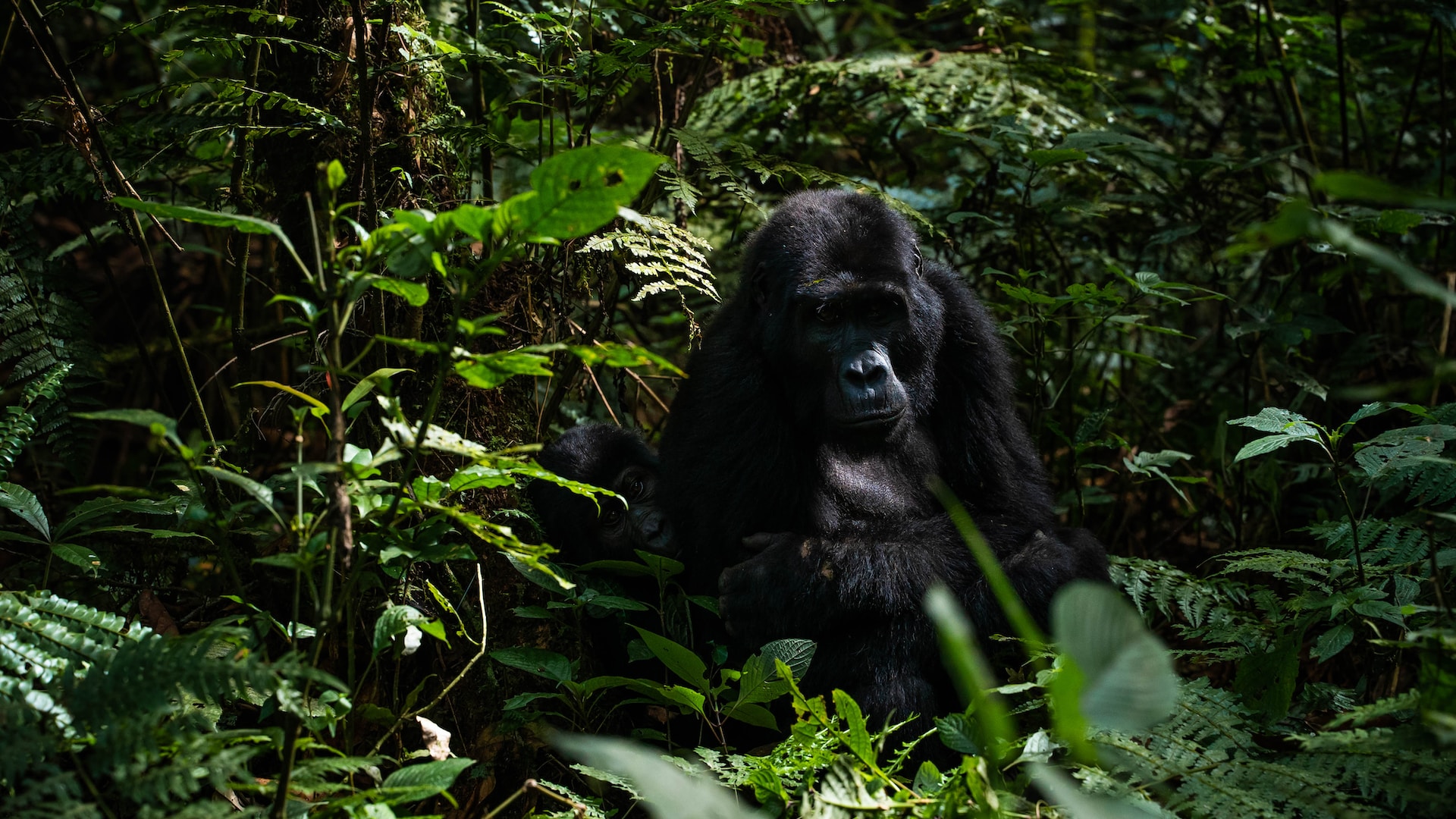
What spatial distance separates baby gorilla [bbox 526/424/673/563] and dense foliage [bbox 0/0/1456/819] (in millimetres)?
190

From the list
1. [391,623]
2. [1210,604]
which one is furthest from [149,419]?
[1210,604]

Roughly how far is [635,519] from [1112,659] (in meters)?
2.55

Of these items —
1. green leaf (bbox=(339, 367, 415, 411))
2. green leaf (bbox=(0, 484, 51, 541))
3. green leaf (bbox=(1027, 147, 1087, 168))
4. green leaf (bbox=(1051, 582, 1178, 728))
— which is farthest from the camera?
green leaf (bbox=(1027, 147, 1087, 168))

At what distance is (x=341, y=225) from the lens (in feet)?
9.72

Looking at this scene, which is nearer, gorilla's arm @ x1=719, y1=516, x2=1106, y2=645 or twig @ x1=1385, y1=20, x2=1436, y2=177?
gorilla's arm @ x1=719, y1=516, x2=1106, y2=645

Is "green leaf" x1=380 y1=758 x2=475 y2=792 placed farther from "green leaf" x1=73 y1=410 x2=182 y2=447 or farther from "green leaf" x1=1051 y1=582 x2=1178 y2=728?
"green leaf" x1=1051 y1=582 x2=1178 y2=728

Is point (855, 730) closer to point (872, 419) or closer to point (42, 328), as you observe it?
point (872, 419)

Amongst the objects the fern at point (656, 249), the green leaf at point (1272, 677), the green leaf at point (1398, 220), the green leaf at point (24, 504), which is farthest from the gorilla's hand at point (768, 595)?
the green leaf at point (1398, 220)

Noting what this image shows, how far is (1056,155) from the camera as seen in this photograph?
11.7 ft

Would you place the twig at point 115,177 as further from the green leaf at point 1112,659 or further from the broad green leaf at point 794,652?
the green leaf at point 1112,659

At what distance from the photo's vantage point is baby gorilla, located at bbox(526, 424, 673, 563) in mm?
3430

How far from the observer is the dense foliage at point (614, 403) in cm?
163

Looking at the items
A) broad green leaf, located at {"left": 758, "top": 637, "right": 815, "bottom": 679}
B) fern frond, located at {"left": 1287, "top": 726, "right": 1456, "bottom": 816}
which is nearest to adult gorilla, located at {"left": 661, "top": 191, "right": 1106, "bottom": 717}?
broad green leaf, located at {"left": 758, "top": 637, "right": 815, "bottom": 679}

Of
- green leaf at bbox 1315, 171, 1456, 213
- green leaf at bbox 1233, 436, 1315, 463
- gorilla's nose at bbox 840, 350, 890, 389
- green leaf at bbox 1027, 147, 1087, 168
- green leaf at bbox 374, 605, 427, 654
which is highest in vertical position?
green leaf at bbox 1315, 171, 1456, 213
